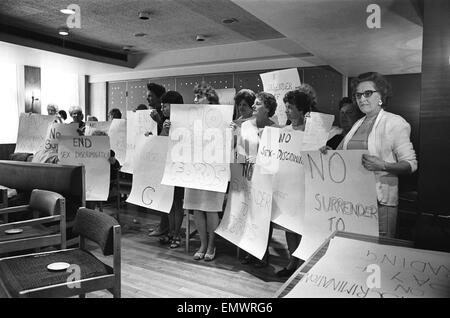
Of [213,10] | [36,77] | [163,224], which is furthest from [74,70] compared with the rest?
[163,224]

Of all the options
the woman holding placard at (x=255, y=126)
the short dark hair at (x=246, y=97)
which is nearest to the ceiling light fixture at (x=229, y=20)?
the short dark hair at (x=246, y=97)

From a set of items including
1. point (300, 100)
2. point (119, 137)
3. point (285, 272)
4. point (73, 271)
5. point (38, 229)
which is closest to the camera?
point (73, 271)

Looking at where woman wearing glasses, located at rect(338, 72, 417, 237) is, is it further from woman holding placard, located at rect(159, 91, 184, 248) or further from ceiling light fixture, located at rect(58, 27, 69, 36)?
ceiling light fixture, located at rect(58, 27, 69, 36)

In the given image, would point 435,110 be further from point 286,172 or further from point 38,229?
point 38,229

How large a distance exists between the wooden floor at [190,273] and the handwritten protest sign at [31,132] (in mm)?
2061

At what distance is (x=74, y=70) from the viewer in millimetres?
7797

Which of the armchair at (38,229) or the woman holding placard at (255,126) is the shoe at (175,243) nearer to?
the woman holding placard at (255,126)

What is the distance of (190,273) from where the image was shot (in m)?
2.84

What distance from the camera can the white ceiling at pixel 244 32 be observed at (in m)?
2.84

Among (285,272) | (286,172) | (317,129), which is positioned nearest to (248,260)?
(285,272)

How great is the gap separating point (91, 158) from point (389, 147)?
2818 millimetres

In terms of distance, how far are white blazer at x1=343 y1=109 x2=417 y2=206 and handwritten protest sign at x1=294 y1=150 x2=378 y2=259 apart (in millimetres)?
254

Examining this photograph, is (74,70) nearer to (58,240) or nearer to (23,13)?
(23,13)

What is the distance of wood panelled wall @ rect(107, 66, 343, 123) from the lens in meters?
5.77
